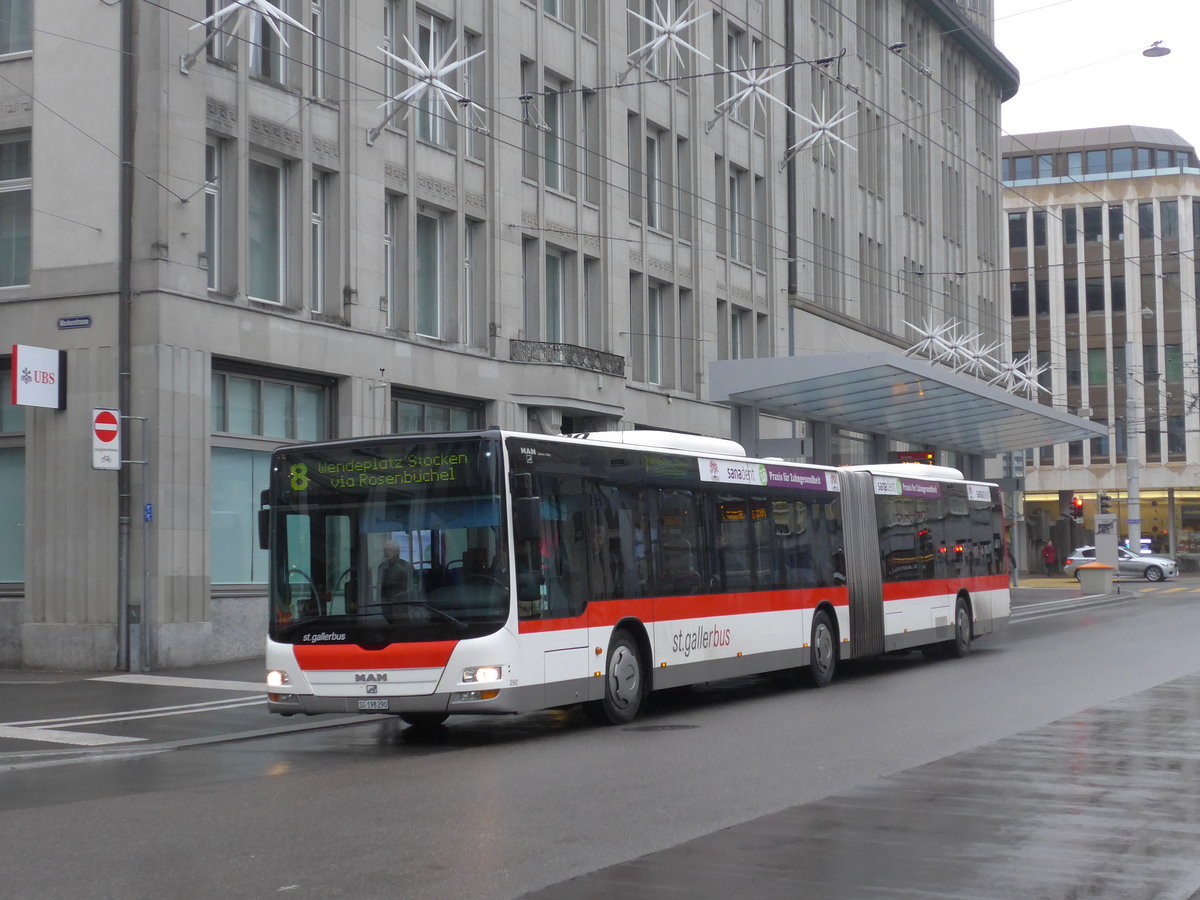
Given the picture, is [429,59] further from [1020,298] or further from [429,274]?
[1020,298]

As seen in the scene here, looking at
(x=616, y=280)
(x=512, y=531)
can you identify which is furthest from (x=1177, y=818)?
(x=616, y=280)

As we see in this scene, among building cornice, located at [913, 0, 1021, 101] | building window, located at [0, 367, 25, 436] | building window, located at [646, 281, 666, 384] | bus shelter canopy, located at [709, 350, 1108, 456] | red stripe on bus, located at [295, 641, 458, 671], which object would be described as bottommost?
red stripe on bus, located at [295, 641, 458, 671]

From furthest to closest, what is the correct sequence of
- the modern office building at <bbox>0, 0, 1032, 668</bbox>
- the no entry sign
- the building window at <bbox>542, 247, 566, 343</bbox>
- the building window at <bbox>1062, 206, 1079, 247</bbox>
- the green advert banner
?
the building window at <bbox>1062, 206, 1079, 247</bbox>
the building window at <bbox>542, 247, 566, 343</bbox>
the modern office building at <bbox>0, 0, 1032, 668</bbox>
the no entry sign
the green advert banner

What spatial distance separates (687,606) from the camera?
54.4ft

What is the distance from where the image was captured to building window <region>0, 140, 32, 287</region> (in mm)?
23922

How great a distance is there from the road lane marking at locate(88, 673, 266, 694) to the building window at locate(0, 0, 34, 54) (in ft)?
32.5

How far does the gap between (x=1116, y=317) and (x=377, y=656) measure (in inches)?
3043

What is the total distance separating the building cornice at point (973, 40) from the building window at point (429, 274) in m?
31.8

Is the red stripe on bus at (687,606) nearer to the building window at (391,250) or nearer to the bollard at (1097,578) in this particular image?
the building window at (391,250)

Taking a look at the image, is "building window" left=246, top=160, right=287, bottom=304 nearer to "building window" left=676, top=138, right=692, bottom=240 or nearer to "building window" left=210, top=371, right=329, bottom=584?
"building window" left=210, top=371, right=329, bottom=584

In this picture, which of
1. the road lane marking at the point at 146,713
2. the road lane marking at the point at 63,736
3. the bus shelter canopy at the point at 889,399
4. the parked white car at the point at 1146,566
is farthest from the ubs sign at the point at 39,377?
the parked white car at the point at 1146,566

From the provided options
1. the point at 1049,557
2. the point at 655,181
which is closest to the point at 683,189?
the point at 655,181

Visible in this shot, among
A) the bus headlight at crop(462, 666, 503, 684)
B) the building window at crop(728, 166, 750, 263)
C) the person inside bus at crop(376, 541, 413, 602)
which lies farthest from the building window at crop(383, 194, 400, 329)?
the bus headlight at crop(462, 666, 503, 684)

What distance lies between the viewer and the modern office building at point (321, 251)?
74.3 feet
